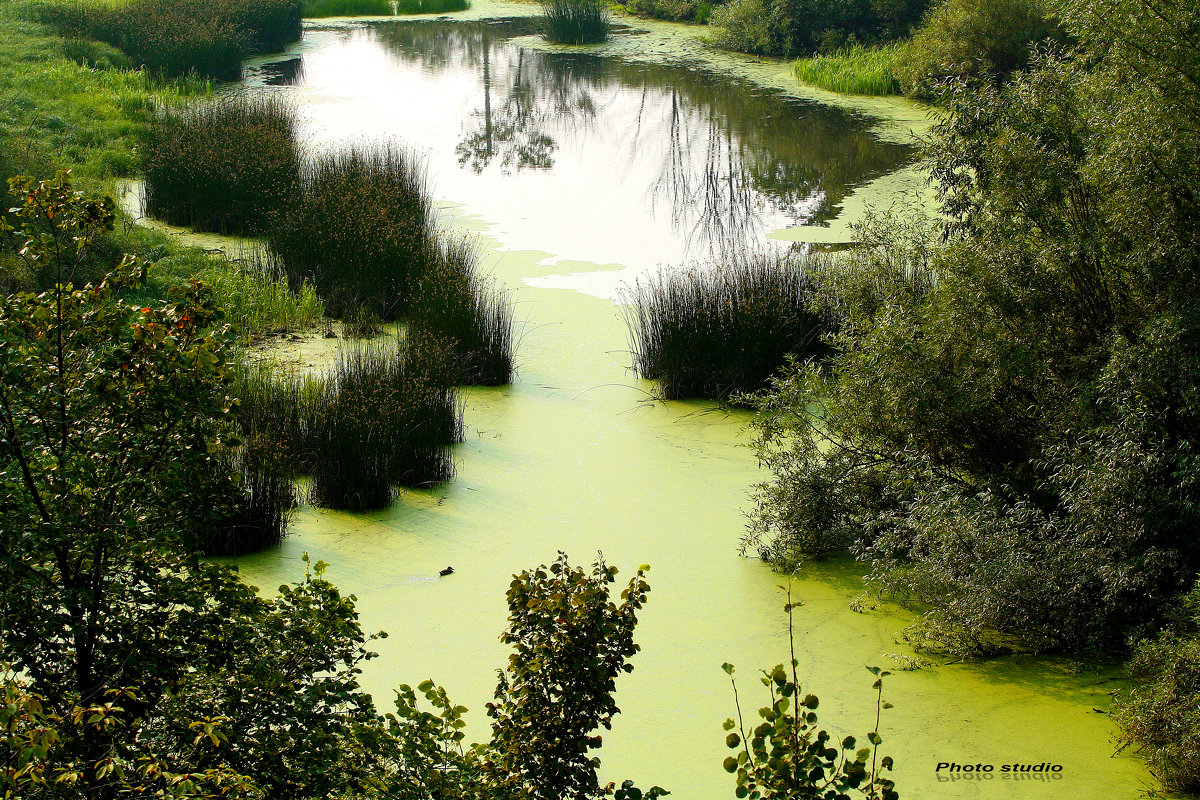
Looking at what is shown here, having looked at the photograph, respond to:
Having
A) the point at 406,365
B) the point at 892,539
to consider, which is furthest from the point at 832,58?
the point at 892,539

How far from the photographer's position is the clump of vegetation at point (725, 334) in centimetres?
625

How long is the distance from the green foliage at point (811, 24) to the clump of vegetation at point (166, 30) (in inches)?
373

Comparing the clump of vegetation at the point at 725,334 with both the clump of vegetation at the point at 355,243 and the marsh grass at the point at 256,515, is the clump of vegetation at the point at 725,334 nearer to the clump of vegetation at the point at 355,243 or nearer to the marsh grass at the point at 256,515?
the clump of vegetation at the point at 355,243

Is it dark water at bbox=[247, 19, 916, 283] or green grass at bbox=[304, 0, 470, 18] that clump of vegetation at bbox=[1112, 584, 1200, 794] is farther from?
green grass at bbox=[304, 0, 470, 18]

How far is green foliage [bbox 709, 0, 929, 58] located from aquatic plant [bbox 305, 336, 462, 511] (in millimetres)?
14559

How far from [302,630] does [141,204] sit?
849 centimetres

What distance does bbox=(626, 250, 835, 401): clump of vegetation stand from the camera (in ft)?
20.5

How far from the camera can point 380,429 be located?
499cm

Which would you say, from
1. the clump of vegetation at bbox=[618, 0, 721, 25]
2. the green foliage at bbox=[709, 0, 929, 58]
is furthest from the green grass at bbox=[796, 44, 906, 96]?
the clump of vegetation at bbox=[618, 0, 721, 25]

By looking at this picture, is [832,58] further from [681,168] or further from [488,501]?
[488,501]

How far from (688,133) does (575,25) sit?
8907 millimetres

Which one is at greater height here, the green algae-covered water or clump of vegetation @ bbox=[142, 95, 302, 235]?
clump of vegetation @ bbox=[142, 95, 302, 235]

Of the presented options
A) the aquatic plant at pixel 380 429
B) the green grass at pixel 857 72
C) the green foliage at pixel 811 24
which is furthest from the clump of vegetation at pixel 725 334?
the green foliage at pixel 811 24

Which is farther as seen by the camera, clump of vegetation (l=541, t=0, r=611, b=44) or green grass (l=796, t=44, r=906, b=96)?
clump of vegetation (l=541, t=0, r=611, b=44)
